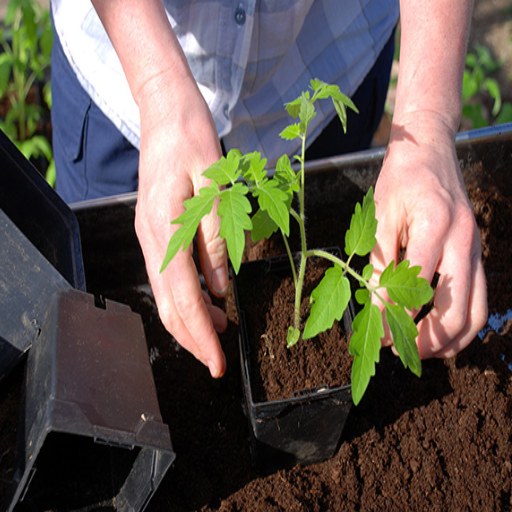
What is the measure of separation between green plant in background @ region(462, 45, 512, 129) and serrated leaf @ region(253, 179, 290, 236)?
205cm

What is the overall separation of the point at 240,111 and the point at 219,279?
2.03ft

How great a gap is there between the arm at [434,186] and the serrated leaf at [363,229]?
13 cm

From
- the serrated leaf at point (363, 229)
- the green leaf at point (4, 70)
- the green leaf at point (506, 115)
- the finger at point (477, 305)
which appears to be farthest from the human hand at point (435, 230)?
the green leaf at point (4, 70)

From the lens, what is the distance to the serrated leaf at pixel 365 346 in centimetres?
88

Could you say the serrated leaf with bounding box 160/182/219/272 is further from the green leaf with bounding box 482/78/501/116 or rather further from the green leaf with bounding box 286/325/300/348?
the green leaf with bounding box 482/78/501/116

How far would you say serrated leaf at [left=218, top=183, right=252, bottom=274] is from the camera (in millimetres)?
849

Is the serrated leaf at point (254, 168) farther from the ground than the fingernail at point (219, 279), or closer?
farther from the ground

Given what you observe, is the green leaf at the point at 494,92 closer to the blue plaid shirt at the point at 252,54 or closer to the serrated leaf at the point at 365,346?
the blue plaid shirt at the point at 252,54

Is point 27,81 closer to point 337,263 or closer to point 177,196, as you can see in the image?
point 177,196

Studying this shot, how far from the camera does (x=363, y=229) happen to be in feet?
3.23

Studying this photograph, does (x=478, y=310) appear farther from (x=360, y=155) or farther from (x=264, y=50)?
(x=264, y=50)

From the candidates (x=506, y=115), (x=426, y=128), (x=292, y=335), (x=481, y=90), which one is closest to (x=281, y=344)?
(x=292, y=335)

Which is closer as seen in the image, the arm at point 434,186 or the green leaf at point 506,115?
the arm at point 434,186

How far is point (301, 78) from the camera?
1567 millimetres
